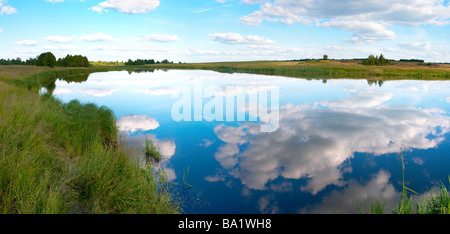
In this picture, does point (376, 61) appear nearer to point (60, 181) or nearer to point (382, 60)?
point (382, 60)

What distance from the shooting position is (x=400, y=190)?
6656mm

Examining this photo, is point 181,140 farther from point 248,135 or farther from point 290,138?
point 290,138

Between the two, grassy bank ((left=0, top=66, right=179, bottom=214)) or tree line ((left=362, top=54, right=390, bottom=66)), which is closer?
grassy bank ((left=0, top=66, right=179, bottom=214))

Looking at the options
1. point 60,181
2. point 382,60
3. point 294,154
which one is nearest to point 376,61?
point 382,60

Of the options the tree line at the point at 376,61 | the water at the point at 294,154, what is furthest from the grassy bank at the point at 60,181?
the tree line at the point at 376,61

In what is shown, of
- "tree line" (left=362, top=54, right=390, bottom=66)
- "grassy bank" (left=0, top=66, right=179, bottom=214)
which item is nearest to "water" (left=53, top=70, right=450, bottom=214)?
"grassy bank" (left=0, top=66, right=179, bottom=214)

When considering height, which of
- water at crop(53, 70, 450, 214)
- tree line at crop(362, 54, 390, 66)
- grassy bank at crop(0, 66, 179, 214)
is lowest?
water at crop(53, 70, 450, 214)

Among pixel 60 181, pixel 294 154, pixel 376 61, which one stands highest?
pixel 376 61

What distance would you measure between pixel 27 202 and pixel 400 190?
7701 mm

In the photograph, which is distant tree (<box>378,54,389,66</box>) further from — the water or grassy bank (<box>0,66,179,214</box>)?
grassy bank (<box>0,66,179,214</box>)

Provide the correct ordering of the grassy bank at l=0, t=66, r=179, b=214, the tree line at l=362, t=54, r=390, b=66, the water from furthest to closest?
the tree line at l=362, t=54, r=390, b=66 → the water → the grassy bank at l=0, t=66, r=179, b=214

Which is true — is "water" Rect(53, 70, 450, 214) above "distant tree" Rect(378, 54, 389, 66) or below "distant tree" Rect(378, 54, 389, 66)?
below

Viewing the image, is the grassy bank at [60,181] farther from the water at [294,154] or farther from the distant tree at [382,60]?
the distant tree at [382,60]

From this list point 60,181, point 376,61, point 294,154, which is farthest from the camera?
point 376,61
